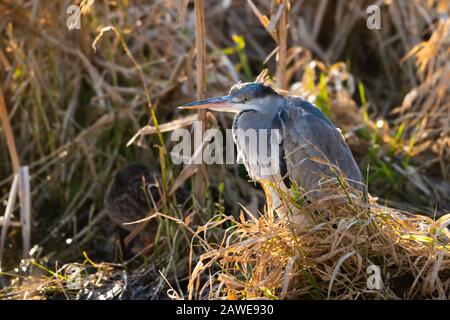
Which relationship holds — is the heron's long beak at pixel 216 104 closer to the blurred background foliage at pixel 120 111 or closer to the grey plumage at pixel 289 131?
the grey plumage at pixel 289 131

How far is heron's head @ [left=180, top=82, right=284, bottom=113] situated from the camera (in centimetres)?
479

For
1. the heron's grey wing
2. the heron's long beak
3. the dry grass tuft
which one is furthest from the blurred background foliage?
the dry grass tuft

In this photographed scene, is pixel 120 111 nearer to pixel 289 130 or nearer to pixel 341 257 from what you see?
pixel 289 130

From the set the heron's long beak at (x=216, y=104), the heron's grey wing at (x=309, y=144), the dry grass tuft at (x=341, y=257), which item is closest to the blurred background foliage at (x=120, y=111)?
the heron's long beak at (x=216, y=104)

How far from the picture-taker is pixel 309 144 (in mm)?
4652

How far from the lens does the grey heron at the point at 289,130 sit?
4.73 metres

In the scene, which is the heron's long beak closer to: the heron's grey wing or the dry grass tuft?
the heron's grey wing

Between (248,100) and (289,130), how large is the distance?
0.29m

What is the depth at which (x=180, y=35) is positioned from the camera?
657 centimetres

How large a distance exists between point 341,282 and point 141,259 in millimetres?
1972

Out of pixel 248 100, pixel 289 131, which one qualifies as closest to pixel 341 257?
pixel 289 131

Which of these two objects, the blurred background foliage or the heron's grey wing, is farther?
the blurred background foliage
